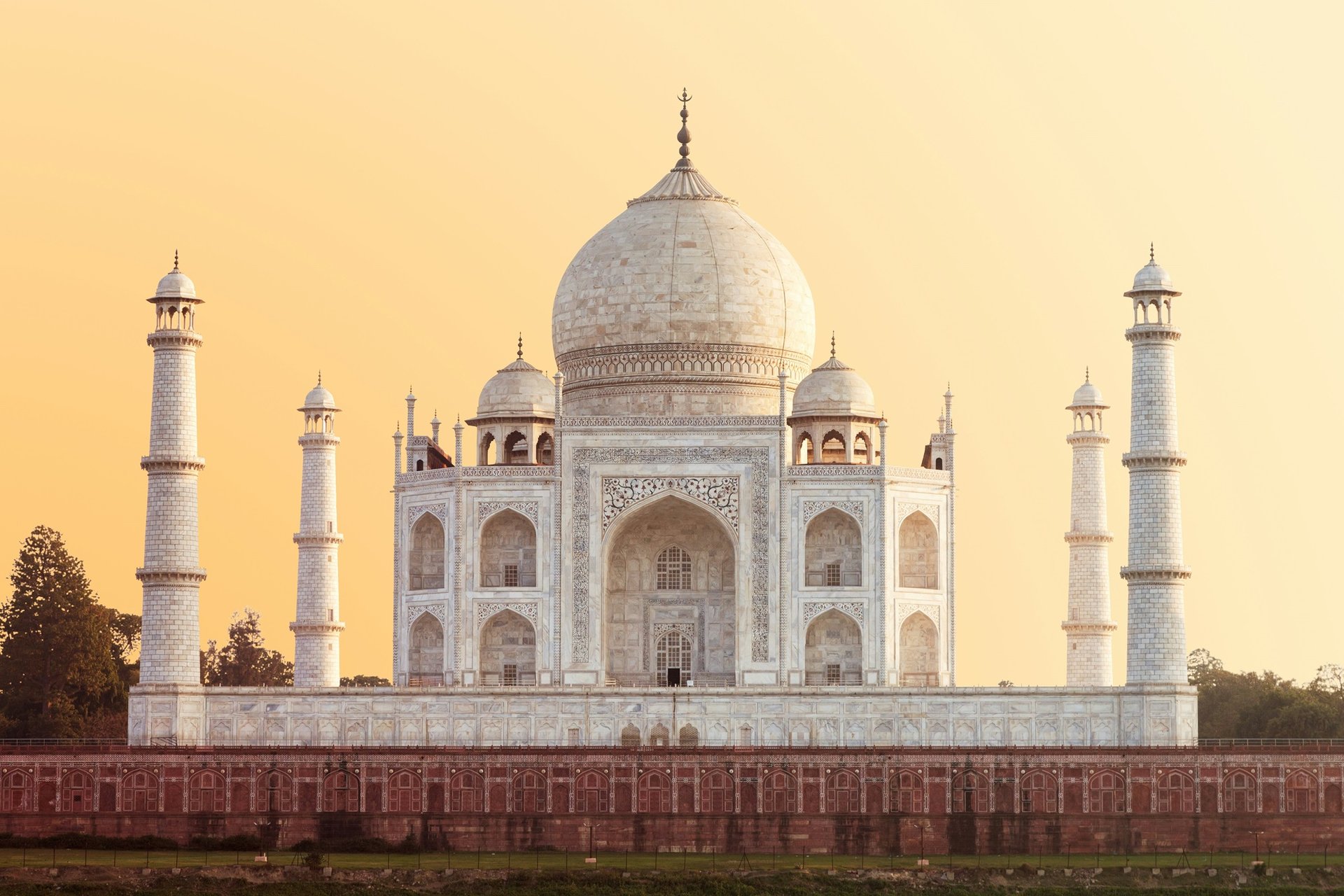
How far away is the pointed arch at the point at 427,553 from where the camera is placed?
147 ft

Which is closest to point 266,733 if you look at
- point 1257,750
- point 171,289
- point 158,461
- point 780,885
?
point 158,461

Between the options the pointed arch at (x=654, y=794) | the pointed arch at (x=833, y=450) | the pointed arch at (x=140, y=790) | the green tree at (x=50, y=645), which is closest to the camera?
the pointed arch at (x=654, y=794)

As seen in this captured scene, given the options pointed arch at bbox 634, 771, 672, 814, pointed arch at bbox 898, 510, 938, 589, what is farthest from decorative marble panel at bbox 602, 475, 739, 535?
pointed arch at bbox 634, 771, 672, 814

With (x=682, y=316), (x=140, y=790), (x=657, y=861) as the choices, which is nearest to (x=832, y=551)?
(x=682, y=316)

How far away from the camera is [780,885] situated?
3406 cm

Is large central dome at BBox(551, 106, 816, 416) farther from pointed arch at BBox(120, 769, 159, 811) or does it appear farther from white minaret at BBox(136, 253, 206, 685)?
pointed arch at BBox(120, 769, 159, 811)

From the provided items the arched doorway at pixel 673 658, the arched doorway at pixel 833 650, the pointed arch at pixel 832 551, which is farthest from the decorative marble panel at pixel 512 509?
the arched doorway at pixel 833 650

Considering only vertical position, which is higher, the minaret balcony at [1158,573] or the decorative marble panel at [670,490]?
the decorative marble panel at [670,490]

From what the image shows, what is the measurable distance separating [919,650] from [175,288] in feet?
43.6

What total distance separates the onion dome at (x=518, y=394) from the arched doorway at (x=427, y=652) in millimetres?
3691

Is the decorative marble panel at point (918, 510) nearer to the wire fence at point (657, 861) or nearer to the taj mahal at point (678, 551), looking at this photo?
the taj mahal at point (678, 551)

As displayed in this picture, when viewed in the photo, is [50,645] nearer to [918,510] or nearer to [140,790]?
[140,790]

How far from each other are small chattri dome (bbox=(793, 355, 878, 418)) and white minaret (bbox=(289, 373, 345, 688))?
897cm

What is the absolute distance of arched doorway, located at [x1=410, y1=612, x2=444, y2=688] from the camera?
44.2 m
